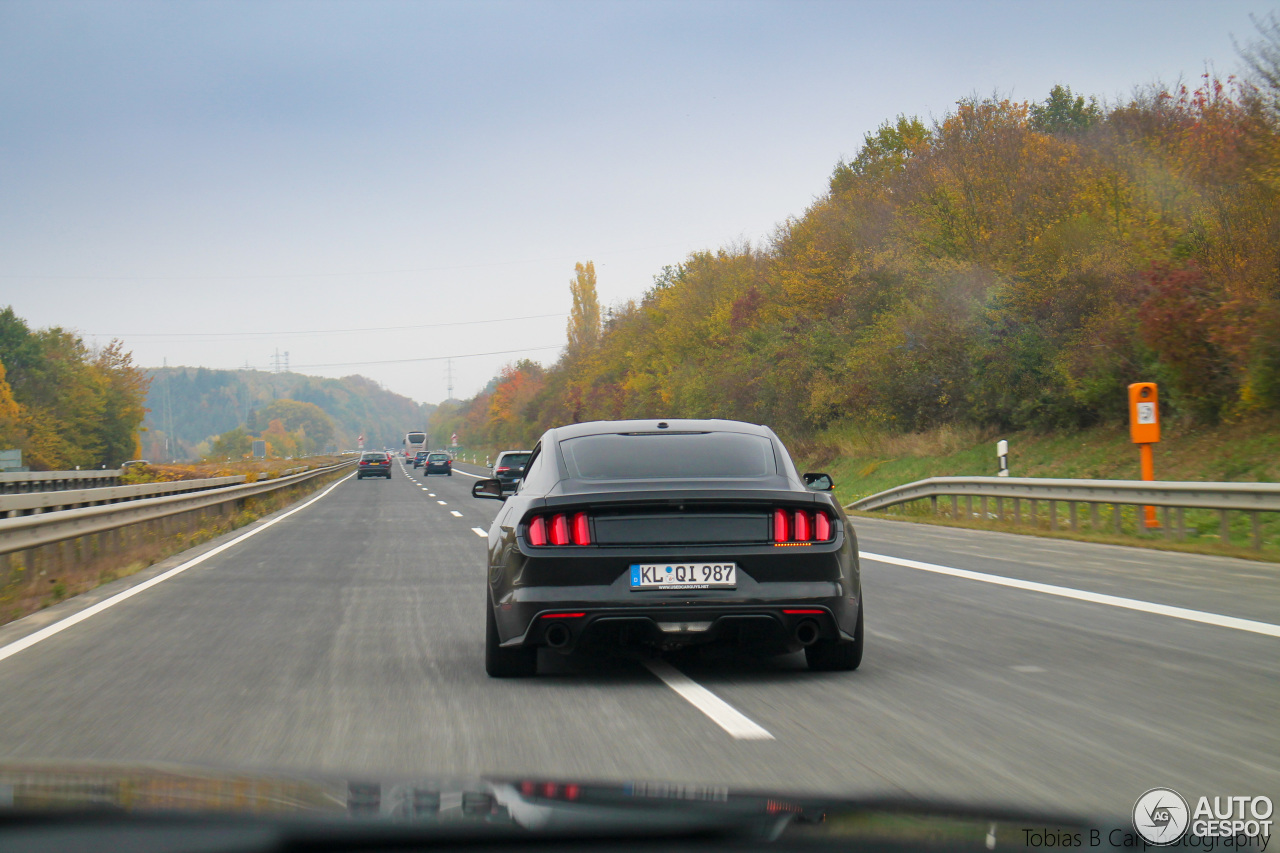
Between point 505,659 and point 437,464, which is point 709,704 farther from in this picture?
point 437,464

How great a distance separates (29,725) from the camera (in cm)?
518

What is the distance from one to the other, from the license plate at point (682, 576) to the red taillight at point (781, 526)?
0.34 metres

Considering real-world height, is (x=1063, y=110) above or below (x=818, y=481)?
above

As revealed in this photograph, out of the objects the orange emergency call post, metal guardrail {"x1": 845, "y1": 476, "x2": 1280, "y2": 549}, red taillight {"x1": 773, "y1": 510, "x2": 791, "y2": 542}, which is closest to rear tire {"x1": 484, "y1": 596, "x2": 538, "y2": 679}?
red taillight {"x1": 773, "y1": 510, "x2": 791, "y2": 542}

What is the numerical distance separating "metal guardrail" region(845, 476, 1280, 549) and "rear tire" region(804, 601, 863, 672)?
739cm

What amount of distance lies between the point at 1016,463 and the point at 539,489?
82.5ft

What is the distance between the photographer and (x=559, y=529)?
5816 mm

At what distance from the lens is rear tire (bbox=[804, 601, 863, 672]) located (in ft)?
20.1

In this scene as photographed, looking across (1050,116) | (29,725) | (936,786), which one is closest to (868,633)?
(936,786)

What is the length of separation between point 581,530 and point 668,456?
903 mm

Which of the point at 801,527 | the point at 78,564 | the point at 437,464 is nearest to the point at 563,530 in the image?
the point at 801,527

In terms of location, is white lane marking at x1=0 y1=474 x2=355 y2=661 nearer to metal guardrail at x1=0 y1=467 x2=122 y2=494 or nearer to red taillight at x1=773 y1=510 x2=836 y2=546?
red taillight at x1=773 y1=510 x2=836 y2=546

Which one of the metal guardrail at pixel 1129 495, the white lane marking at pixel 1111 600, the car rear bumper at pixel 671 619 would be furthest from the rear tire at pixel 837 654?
the metal guardrail at pixel 1129 495

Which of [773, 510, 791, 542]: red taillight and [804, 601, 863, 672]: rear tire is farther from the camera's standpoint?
[804, 601, 863, 672]: rear tire
